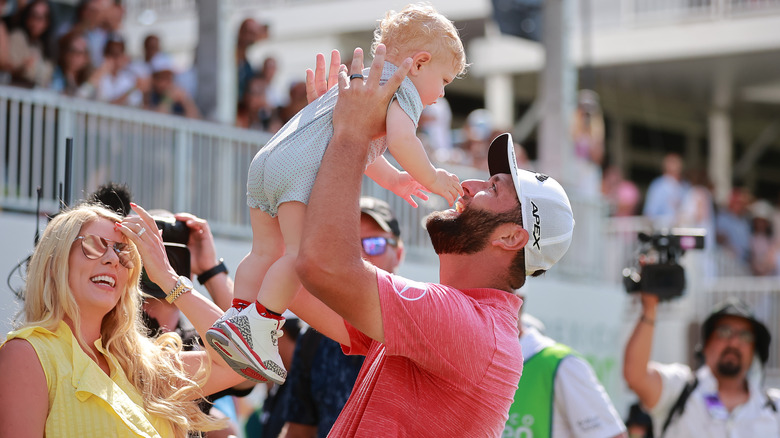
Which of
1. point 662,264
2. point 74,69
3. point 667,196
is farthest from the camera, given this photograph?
point 667,196

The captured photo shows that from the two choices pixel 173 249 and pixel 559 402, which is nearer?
pixel 173 249

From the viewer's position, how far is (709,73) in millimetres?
19094

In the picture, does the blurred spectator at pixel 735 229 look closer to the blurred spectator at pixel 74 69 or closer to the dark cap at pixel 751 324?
the dark cap at pixel 751 324

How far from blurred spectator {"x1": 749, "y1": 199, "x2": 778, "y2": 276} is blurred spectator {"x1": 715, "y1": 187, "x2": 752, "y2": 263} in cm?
10

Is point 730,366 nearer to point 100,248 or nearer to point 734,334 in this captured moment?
point 734,334

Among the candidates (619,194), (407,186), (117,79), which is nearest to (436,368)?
(407,186)

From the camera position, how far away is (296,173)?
10.5 ft

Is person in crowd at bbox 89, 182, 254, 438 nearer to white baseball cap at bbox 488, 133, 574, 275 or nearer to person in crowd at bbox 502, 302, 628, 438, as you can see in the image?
white baseball cap at bbox 488, 133, 574, 275

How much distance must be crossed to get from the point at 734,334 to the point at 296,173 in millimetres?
4836

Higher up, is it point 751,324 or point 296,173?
point 296,173

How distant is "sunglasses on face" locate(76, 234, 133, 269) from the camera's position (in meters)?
3.71

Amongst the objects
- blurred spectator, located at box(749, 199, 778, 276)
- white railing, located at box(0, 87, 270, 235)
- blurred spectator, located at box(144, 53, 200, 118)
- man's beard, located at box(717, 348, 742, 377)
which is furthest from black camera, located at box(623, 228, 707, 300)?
blurred spectator, located at box(749, 199, 778, 276)

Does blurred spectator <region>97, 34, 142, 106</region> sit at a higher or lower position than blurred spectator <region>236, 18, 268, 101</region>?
lower

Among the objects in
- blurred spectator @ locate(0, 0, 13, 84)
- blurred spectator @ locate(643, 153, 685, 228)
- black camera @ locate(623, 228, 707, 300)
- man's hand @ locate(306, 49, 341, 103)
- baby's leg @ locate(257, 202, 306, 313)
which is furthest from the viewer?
blurred spectator @ locate(643, 153, 685, 228)
